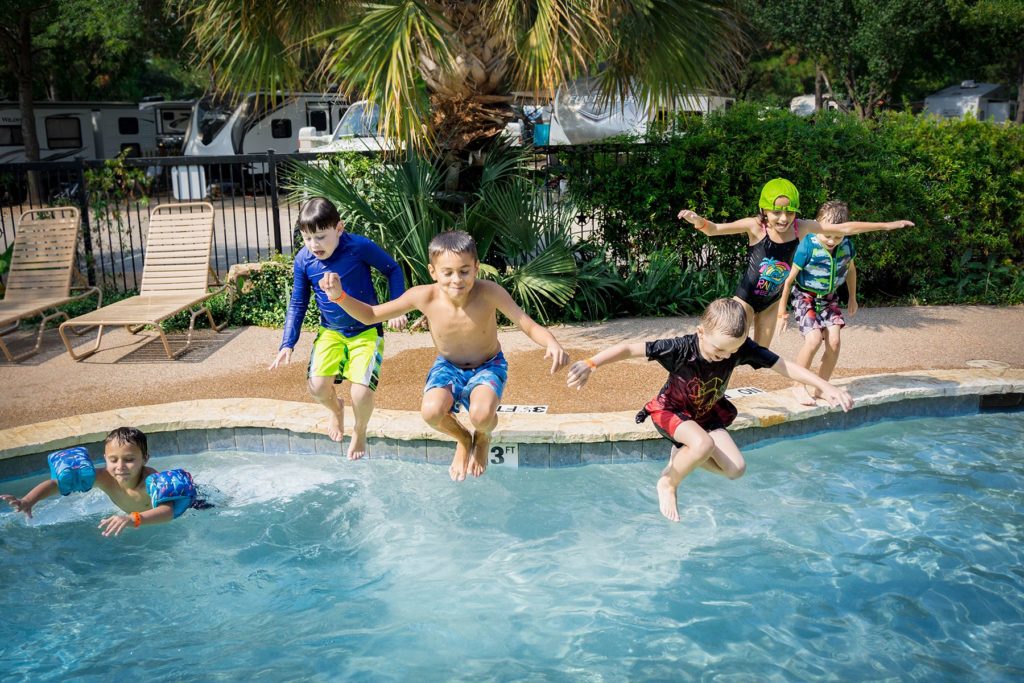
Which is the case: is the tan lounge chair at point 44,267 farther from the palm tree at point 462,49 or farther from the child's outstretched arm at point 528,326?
the child's outstretched arm at point 528,326

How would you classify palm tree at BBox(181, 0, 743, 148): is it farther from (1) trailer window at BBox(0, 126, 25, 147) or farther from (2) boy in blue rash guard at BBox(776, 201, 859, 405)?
(1) trailer window at BBox(0, 126, 25, 147)

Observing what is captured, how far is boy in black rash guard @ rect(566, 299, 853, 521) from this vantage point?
4.80 m

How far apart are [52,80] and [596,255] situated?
28919 mm

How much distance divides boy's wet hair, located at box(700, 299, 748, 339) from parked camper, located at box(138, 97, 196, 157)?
2829 cm

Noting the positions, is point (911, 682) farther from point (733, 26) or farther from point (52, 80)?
point (52, 80)

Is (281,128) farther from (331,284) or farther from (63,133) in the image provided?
(331,284)

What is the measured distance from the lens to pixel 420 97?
867cm

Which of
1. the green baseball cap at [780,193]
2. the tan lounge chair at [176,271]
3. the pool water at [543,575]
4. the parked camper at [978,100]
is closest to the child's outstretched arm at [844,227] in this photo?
the green baseball cap at [780,193]

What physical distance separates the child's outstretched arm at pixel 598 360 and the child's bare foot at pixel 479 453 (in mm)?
1031

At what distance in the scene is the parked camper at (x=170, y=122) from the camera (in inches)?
1200

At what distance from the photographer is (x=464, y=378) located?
530 centimetres

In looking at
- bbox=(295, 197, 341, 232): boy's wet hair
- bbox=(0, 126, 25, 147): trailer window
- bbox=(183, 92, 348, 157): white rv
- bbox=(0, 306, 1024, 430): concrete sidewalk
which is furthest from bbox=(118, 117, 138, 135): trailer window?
bbox=(295, 197, 341, 232): boy's wet hair

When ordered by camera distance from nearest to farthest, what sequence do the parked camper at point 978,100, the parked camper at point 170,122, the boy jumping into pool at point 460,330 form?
the boy jumping into pool at point 460,330 → the parked camper at point 170,122 → the parked camper at point 978,100

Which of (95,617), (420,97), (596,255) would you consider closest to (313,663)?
(95,617)
